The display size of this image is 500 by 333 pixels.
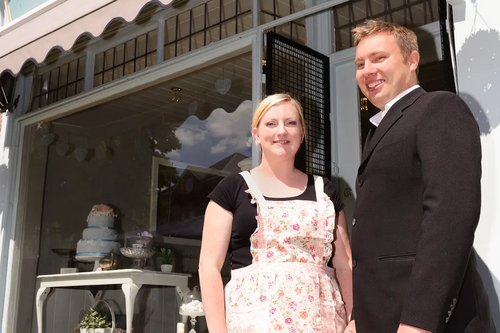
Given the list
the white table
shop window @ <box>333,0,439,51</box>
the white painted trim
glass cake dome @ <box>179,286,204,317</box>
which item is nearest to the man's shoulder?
shop window @ <box>333,0,439,51</box>

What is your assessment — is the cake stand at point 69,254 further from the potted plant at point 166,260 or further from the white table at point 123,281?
the potted plant at point 166,260

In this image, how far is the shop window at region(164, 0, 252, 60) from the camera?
3.69 metres

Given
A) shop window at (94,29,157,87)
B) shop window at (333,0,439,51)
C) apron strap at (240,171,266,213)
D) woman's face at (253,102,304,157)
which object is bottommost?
apron strap at (240,171,266,213)

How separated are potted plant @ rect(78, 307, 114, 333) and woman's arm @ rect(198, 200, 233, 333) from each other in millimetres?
2505

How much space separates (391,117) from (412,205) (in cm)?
28

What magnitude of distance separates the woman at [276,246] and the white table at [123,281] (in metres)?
1.82

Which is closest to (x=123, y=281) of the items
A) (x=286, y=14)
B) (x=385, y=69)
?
(x=286, y=14)

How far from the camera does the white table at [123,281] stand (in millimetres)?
4008

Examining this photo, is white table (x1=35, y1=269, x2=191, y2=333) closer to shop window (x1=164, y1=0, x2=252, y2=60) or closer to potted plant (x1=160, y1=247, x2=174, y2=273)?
potted plant (x1=160, y1=247, x2=174, y2=273)

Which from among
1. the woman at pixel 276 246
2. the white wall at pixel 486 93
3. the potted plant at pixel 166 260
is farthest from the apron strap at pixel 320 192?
the potted plant at pixel 166 260

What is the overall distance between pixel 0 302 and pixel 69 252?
713 mm

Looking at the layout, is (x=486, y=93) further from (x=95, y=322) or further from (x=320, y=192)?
(x=95, y=322)

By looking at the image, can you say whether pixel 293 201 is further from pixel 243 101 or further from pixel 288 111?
pixel 243 101

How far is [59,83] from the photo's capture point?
4.97 metres
